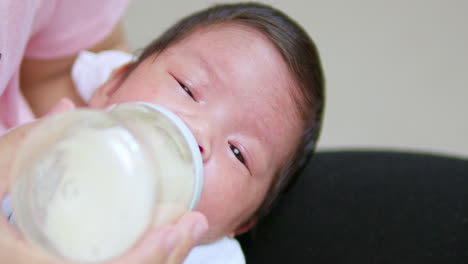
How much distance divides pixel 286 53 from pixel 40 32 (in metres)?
0.44

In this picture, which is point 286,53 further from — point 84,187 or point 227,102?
point 84,187

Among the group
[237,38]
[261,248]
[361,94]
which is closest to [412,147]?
[361,94]

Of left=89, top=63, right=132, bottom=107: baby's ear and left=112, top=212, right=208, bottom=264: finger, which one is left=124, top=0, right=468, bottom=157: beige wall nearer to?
left=89, top=63, right=132, bottom=107: baby's ear

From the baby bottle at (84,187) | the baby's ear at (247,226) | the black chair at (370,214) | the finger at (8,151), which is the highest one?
the baby bottle at (84,187)

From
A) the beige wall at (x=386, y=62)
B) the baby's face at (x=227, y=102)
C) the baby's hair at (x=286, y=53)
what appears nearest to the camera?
the baby's face at (x=227, y=102)

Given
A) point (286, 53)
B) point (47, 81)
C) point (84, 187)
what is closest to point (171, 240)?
point (84, 187)

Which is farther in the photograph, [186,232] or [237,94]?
[237,94]

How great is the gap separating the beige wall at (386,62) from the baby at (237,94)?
60 centimetres

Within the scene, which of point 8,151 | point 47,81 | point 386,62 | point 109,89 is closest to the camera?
point 8,151

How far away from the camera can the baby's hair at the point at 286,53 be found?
30.5 inches

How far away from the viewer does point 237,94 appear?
686mm

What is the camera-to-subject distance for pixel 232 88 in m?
0.69

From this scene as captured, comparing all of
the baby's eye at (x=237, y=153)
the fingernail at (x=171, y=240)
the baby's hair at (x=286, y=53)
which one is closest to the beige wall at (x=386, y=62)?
the baby's hair at (x=286, y=53)

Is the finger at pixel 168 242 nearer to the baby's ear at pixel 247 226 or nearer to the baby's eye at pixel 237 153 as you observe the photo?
the baby's eye at pixel 237 153
